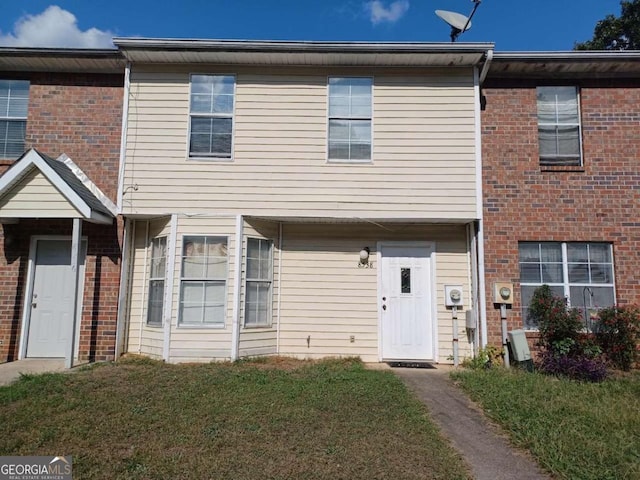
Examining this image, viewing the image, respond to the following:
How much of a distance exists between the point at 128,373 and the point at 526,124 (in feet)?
26.6

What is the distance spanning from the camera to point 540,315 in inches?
296

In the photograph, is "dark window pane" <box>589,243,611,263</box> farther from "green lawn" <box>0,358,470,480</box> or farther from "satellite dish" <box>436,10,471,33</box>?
"satellite dish" <box>436,10,471,33</box>

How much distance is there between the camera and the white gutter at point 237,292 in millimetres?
7598

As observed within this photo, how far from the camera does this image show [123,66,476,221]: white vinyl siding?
Result: 7875mm

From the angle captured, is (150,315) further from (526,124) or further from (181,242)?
(526,124)

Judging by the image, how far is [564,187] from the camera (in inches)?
312

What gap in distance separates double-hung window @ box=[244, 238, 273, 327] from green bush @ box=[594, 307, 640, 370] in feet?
19.2

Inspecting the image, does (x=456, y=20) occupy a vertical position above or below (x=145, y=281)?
above

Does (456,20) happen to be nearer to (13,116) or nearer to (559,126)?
(559,126)

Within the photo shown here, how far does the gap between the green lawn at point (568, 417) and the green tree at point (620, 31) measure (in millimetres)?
19519

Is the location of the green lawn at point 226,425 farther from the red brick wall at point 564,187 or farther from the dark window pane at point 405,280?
the red brick wall at point 564,187

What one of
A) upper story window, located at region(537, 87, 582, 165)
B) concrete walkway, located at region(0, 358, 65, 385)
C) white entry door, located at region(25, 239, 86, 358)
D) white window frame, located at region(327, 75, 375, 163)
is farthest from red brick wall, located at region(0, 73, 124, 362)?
upper story window, located at region(537, 87, 582, 165)

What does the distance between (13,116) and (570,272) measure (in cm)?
1076

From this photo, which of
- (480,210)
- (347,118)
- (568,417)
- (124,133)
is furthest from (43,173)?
(568,417)
